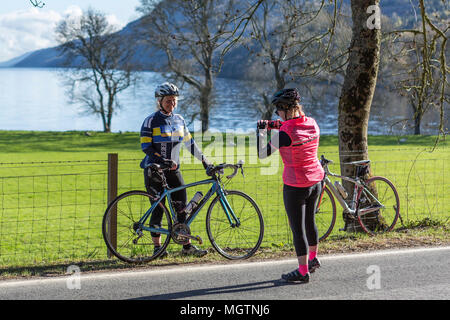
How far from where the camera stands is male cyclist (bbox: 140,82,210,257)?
649 centimetres

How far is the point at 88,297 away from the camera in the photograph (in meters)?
5.13

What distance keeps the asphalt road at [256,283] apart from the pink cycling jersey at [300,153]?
3.40 ft

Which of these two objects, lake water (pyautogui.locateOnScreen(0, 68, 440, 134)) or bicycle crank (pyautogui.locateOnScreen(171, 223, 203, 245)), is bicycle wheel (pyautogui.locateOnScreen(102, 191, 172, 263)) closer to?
bicycle crank (pyautogui.locateOnScreen(171, 223, 203, 245))

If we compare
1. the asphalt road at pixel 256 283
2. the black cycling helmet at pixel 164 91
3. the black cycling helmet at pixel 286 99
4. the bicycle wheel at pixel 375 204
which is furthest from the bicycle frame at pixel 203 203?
the bicycle wheel at pixel 375 204

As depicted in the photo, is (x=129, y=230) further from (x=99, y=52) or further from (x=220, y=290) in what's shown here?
(x=99, y=52)

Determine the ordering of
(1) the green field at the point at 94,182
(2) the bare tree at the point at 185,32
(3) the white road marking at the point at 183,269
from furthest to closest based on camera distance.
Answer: (2) the bare tree at the point at 185,32, (1) the green field at the point at 94,182, (3) the white road marking at the point at 183,269

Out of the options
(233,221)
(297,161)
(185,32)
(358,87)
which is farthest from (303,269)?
(185,32)

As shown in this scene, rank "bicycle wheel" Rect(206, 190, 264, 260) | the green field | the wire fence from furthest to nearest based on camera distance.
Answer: the green field, the wire fence, "bicycle wheel" Rect(206, 190, 264, 260)

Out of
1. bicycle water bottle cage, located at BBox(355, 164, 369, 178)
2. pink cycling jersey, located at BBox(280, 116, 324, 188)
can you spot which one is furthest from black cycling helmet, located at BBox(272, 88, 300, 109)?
bicycle water bottle cage, located at BBox(355, 164, 369, 178)

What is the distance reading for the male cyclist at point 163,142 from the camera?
649 cm

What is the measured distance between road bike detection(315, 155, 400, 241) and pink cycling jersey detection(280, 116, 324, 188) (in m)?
1.85

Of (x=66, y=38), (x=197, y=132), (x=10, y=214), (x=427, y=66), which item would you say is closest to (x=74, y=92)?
(x=66, y=38)

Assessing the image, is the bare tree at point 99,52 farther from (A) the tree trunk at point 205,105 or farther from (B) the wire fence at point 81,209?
(B) the wire fence at point 81,209

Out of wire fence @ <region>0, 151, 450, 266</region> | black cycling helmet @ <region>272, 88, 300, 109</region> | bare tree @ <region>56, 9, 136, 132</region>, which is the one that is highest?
bare tree @ <region>56, 9, 136, 132</region>
